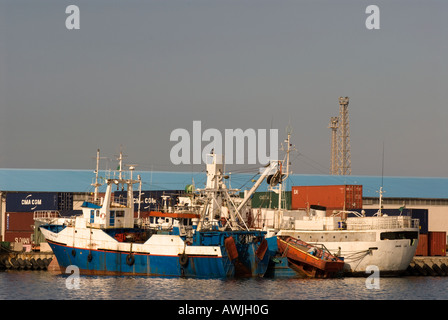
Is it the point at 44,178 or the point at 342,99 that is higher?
the point at 342,99

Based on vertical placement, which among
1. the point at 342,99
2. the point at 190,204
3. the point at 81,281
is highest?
the point at 342,99

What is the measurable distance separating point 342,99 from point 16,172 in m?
54.5

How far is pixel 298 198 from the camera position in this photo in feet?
255

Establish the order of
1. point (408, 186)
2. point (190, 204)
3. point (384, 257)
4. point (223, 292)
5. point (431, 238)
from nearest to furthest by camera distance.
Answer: point (223, 292)
point (384, 257)
point (190, 204)
point (431, 238)
point (408, 186)

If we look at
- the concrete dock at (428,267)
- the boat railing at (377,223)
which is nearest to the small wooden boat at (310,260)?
the boat railing at (377,223)

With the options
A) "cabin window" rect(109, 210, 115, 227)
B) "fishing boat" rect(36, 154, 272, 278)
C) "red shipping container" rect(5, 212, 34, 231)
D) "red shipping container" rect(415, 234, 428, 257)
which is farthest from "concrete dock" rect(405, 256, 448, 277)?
"red shipping container" rect(5, 212, 34, 231)

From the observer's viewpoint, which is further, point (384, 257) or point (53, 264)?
point (53, 264)

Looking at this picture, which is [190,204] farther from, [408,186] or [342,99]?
[342,99]

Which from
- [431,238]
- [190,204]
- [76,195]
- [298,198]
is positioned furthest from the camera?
[76,195]

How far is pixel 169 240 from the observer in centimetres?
5906

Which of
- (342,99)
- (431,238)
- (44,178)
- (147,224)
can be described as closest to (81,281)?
(147,224)

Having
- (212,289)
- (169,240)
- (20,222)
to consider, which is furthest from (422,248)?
(20,222)
